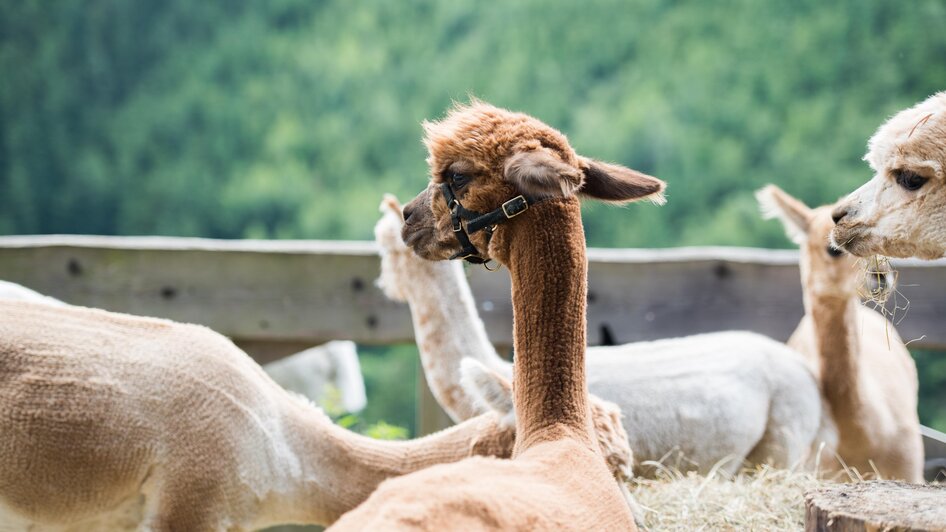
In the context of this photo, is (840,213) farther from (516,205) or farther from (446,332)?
(446,332)

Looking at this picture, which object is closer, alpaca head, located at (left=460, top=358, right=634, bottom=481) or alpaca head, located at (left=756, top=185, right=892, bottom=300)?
alpaca head, located at (left=460, top=358, right=634, bottom=481)

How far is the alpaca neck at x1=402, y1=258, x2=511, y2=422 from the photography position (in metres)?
4.33

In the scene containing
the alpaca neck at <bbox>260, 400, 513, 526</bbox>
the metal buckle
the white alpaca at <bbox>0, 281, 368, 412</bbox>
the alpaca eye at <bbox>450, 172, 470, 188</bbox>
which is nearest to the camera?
the metal buckle

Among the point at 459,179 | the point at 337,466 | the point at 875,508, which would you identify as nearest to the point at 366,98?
the point at 337,466

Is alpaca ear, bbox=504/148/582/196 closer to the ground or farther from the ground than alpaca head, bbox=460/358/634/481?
farther from the ground

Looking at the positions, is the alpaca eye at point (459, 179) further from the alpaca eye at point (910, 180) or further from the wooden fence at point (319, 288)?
the wooden fence at point (319, 288)

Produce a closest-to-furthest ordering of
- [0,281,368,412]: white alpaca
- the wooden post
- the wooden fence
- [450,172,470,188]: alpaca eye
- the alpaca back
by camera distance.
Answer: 1. the wooden post
2. [450,172,470,188]: alpaca eye
3. the alpaca back
4. the wooden fence
5. [0,281,368,412]: white alpaca

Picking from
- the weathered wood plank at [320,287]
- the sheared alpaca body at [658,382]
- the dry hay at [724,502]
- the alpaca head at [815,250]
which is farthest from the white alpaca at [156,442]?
the alpaca head at [815,250]

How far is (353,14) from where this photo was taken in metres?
17.1

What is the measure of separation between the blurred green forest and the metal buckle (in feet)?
39.0

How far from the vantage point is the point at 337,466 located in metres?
3.50

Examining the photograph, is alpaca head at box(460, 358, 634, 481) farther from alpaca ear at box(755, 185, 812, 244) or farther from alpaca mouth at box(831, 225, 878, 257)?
alpaca ear at box(755, 185, 812, 244)

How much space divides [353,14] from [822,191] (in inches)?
321

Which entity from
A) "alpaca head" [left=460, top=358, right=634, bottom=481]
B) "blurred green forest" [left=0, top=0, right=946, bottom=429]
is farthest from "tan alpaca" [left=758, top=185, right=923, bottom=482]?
"blurred green forest" [left=0, top=0, right=946, bottom=429]
